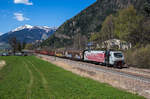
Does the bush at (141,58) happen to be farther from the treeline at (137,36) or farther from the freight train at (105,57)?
the freight train at (105,57)

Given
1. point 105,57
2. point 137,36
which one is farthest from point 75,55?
point 105,57

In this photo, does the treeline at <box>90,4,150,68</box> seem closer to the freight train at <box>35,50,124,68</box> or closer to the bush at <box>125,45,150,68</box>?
the bush at <box>125,45,150,68</box>

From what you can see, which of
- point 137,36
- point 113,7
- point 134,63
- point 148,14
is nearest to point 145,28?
point 137,36

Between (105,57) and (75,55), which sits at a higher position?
(105,57)

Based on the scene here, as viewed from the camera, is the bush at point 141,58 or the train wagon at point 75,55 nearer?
the bush at point 141,58

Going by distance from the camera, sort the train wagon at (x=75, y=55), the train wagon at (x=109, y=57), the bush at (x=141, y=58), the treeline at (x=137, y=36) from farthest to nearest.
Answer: the train wagon at (x=75, y=55) → the train wagon at (x=109, y=57) → the treeline at (x=137, y=36) → the bush at (x=141, y=58)

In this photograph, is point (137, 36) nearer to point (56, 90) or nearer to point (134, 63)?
point (134, 63)

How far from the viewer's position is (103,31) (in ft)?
299

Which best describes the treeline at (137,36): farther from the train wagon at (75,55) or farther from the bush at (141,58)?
the train wagon at (75,55)

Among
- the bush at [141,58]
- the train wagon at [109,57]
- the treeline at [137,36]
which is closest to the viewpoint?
the bush at [141,58]

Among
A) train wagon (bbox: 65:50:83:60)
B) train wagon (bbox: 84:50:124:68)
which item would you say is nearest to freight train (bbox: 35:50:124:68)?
train wagon (bbox: 84:50:124:68)

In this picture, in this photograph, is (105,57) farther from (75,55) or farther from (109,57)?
(75,55)

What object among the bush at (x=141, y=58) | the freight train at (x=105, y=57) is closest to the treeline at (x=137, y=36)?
the bush at (x=141, y=58)

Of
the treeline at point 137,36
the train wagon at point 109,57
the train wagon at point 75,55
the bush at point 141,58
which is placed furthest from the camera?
the train wagon at point 75,55
